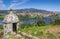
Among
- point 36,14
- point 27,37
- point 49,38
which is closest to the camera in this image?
point 27,37

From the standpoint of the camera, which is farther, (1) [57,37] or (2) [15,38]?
(1) [57,37]

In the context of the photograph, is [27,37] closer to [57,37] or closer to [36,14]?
[57,37]

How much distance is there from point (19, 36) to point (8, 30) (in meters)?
1.09

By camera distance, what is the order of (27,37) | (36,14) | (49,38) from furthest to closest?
(36,14), (49,38), (27,37)

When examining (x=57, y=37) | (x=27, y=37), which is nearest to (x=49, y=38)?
(x=57, y=37)

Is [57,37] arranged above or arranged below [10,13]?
below

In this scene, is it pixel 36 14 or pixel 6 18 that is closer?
pixel 6 18

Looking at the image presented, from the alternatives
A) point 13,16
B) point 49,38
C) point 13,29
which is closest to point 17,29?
point 13,29

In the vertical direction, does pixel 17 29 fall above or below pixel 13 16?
below

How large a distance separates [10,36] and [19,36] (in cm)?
68

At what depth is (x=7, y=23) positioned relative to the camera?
14.0 m

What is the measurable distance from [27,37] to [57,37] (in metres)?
2.84

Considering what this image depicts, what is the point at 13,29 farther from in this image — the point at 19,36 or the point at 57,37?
the point at 57,37

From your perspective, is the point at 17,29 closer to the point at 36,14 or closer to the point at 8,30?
the point at 8,30
